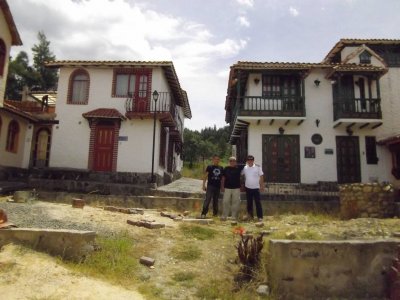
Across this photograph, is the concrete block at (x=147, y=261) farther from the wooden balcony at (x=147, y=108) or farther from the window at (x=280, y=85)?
the window at (x=280, y=85)

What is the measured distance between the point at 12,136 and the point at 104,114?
16.8 ft

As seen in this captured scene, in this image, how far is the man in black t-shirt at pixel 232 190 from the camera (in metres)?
9.43

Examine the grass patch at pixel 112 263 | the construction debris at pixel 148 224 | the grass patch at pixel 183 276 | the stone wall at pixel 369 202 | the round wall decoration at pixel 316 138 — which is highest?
the round wall decoration at pixel 316 138

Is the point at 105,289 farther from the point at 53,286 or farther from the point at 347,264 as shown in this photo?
the point at 347,264

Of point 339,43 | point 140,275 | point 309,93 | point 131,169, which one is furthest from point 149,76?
point 140,275

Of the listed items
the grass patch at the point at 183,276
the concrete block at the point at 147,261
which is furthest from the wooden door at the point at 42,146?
the grass patch at the point at 183,276

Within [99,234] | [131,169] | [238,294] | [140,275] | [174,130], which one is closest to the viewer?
[238,294]

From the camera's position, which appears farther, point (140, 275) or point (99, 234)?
point (99, 234)

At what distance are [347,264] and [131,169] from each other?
42.5ft

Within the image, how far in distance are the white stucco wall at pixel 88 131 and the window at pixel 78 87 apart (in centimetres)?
22

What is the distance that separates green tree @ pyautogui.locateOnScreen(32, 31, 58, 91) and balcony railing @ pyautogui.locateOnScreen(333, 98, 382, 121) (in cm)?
3153

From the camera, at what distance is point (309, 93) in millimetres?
17594

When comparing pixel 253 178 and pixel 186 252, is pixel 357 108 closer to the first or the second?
pixel 253 178

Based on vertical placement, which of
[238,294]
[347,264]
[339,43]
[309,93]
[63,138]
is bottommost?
[238,294]
